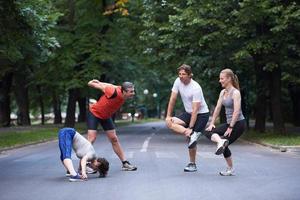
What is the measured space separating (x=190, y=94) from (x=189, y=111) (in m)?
0.33

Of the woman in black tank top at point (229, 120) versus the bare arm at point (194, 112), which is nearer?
the woman in black tank top at point (229, 120)

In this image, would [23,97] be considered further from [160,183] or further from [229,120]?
[160,183]

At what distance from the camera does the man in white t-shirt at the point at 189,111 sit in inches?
455

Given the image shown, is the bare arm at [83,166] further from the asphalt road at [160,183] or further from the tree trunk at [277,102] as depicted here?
the tree trunk at [277,102]

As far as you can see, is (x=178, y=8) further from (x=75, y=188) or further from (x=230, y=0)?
(x=75, y=188)

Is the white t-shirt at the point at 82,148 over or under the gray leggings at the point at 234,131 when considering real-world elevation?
under

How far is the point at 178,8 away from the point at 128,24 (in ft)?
35.0

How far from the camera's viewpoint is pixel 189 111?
11.7m

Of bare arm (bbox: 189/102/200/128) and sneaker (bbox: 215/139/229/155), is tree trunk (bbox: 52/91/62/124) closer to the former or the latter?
bare arm (bbox: 189/102/200/128)

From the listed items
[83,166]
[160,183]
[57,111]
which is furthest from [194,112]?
[57,111]

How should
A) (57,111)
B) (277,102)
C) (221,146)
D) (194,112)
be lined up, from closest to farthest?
(221,146), (194,112), (277,102), (57,111)

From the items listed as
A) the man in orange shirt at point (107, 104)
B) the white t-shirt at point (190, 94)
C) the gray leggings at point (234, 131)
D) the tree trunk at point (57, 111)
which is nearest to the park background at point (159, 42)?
the man in orange shirt at point (107, 104)

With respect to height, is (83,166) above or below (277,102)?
below

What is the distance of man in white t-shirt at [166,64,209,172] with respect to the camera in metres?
11.6
